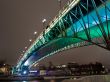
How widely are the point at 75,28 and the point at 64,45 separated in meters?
22.9

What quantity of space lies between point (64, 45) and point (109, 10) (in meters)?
37.5

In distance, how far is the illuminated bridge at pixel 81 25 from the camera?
120 feet

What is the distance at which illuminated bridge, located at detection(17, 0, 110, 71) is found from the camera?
Answer: 3656 cm

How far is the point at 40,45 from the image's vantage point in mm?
77875

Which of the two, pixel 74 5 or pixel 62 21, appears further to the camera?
pixel 62 21

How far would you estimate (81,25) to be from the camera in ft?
143

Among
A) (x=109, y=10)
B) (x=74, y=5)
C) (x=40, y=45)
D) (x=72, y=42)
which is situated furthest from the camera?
(x=40, y=45)

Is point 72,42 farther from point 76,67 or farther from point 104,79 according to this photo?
point 76,67

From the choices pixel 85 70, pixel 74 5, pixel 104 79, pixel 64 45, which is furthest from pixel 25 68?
pixel 104 79

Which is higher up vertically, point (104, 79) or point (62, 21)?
point (62, 21)

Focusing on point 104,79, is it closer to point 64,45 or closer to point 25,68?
point 64,45

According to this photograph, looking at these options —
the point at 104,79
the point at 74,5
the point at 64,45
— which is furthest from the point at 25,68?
the point at 104,79

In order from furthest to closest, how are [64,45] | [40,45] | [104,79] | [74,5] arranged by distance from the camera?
[40,45] < [64,45] < [74,5] < [104,79]

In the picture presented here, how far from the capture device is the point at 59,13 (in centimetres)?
4903
